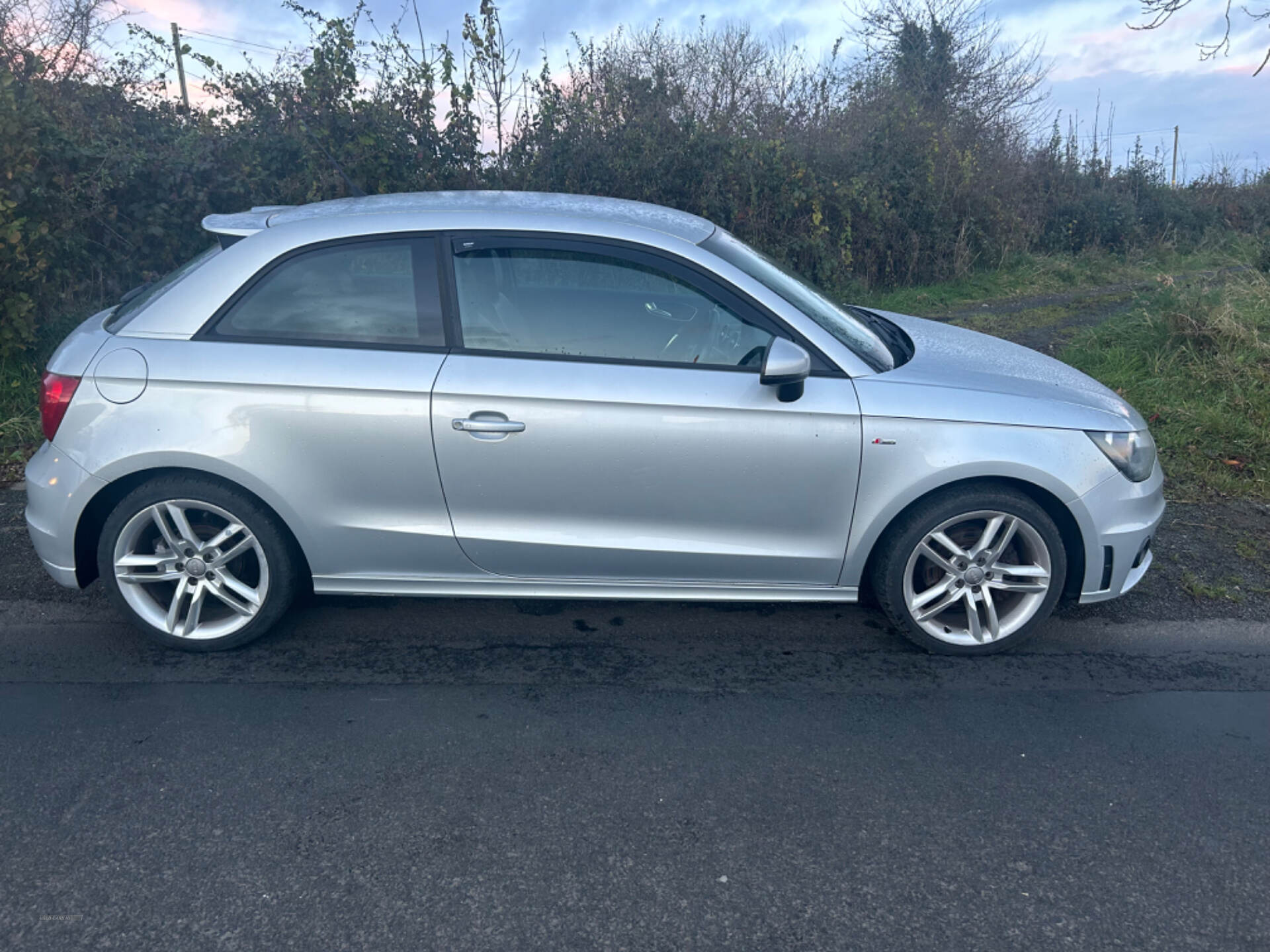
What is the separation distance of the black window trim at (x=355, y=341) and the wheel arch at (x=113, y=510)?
522mm

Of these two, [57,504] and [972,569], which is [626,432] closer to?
[972,569]

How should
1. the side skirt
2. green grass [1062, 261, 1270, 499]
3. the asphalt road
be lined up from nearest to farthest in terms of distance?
the asphalt road < the side skirt < green grass [1062, 261, 1270, 499]

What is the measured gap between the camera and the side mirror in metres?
3.54

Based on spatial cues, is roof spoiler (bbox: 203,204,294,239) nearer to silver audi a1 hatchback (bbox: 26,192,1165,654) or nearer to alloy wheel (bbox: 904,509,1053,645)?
silver audi a1 hatchback (bbox: 26,192,1165,654)

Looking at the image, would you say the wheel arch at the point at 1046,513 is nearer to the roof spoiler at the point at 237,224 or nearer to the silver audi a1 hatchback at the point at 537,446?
the silver audi a1 hatchback at the point at 537,446

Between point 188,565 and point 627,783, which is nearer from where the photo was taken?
point 627,783

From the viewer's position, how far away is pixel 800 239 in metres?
11.3

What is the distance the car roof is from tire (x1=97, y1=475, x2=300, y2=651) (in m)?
1.10

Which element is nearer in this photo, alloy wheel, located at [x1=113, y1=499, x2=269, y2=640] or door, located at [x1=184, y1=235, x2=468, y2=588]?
door, located at [x1=184, y1=235, x2=468, y2=588]

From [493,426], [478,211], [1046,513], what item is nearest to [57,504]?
[493,426]

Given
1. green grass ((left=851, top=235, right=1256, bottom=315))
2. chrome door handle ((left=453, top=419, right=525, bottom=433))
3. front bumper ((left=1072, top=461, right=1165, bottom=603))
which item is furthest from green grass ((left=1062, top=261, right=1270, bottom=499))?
chrome door handle ((left=453, top=419, right=525, bottom=433))

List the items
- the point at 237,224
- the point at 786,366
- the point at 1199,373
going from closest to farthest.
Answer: the point at 786,366
the point at 237,224
the point at 1199,373

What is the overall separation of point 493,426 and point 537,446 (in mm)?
177

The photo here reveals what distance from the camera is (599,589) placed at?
393 centimetres
